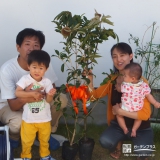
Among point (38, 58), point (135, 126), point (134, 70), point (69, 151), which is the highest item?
point (38, 58)

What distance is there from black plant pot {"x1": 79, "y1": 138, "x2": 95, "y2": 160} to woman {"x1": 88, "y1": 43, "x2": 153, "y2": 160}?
0.14 meters

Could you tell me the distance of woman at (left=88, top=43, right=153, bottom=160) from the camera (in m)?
3.13

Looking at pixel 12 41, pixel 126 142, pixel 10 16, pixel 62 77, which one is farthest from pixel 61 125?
pixel 10 16

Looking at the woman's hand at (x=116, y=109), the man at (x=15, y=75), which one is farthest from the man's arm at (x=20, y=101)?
the woman's hand at (x=116, y=109)

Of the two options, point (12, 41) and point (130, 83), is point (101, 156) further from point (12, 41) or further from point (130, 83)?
point (12, 41)

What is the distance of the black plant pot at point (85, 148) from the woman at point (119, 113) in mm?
140

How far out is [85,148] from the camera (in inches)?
123

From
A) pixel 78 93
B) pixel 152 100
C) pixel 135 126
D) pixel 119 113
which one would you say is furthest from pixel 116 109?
pixel 78 93

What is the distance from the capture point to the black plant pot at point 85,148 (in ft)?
10.2

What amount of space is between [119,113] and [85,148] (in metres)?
0.47

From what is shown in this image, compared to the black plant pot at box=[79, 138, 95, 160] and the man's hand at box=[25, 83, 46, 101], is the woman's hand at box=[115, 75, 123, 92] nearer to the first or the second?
the black plant pot at box=[79, 138, 95, 160]

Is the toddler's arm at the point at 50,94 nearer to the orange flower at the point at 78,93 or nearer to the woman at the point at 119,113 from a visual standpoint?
the orange flower at the point at 78,93

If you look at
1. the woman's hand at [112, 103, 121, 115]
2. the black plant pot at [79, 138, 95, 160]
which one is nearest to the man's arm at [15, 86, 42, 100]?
the black plant pot at [79, 138, 95, 160]

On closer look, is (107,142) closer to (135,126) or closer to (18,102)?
(135,126)
